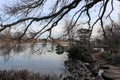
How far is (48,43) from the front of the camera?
38.9ft

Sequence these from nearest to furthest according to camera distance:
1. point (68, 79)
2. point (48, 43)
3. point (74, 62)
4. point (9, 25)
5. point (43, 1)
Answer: point (9, 25), point (48, 43), point (43, 1), point (68, 79), point (74, 62)

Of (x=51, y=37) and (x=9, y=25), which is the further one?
(x=51, y=37)

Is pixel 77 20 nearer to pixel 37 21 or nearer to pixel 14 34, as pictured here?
pixel 37 21

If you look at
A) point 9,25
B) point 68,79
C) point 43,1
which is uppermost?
point 43,1

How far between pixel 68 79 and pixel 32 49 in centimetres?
910

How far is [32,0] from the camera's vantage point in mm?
12266

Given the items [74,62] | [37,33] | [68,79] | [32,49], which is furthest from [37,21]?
[74,62]

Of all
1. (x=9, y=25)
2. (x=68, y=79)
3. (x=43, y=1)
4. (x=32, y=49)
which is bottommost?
(x=68, y=79)

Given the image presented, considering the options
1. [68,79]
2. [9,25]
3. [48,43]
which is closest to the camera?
[9,25]

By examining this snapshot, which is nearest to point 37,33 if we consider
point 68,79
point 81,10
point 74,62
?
point 81,10

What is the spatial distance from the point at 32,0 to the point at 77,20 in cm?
227

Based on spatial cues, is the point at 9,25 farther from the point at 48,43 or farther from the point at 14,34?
the point at 48,43

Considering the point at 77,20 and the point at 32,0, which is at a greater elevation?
the point at 32,0

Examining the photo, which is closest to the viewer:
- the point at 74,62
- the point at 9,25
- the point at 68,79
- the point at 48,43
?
the point at 9,25
